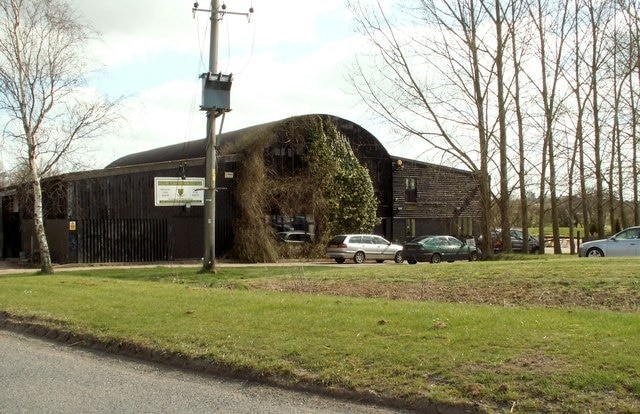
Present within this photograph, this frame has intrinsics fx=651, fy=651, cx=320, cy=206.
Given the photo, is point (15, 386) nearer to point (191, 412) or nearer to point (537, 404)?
point (191, 412)

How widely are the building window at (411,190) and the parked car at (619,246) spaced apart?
56.2 ft

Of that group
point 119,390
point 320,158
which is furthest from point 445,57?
point 119,390

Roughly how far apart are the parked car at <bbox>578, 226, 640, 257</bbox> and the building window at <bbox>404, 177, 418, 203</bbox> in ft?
56.2

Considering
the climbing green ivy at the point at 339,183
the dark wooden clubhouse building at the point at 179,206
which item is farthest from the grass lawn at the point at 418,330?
the climbing green ivy at the point at 339,183

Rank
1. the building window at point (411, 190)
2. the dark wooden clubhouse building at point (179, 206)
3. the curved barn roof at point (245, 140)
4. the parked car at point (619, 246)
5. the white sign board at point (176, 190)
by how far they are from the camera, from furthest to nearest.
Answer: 1. the building window at point (411, 190)
2. the curved barn roof at point (245, 140)
3. the white sign board at point (176, 190)
4. the dark wooden clubhouse building at point (179, 206)
5. the parked car at point (619, 246)

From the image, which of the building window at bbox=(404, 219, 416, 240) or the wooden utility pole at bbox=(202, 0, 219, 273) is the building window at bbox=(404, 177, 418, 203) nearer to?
the building window at bbox=(404, 219, 416, 240)

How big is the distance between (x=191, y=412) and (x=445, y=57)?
24575 millimetres

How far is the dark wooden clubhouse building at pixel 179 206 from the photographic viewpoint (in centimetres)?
2934

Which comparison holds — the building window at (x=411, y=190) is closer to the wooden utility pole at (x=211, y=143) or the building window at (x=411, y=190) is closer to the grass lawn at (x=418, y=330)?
the wooden utility pole at (x=211, y=143)

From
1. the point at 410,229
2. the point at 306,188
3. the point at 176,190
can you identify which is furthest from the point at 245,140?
the point at 410,229

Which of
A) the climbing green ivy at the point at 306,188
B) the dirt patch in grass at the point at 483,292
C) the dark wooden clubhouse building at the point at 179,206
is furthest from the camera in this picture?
the climbing green ivy at the point at 306,188

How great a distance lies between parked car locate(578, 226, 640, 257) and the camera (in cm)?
2497

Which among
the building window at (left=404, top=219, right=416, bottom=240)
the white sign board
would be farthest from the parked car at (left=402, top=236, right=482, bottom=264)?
the white sign board

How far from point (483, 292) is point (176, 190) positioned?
67.4 ft
